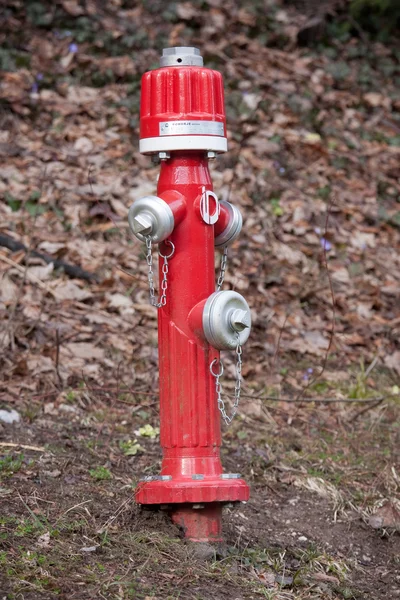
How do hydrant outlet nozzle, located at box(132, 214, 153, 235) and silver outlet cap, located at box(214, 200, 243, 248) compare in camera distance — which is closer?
hydrant outlet nozzle, located at box(132, 214, 153, 235)

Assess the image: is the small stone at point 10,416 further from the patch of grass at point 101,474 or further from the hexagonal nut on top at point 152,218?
the hexagonal nut on top at point 152,218

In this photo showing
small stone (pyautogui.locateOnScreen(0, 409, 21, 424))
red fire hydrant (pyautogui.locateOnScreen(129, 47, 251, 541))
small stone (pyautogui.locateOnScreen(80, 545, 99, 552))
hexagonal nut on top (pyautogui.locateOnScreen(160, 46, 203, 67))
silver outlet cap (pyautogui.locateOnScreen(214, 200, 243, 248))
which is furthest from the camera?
small stone (pyautogui.locateOnScreen(0, 409, 21, 424))

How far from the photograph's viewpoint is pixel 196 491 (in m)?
2.86

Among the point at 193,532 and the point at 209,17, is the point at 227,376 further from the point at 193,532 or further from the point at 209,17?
the point at 209,17

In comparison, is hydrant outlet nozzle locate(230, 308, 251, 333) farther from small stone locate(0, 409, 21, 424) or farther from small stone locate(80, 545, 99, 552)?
small stone locate(0, 409, 21, 424)

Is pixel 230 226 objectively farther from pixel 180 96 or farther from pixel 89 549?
pixel 89 549

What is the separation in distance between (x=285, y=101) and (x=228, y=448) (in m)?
4.64

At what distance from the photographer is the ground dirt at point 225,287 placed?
3010 mm

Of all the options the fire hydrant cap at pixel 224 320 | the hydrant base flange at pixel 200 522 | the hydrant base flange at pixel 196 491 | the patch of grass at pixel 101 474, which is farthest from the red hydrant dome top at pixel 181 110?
the patch of grass at pixel 101 474

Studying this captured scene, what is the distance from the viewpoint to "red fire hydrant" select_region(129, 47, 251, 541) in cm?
294

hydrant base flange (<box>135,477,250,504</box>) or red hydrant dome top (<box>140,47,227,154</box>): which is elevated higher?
red hydrant dome top (<box>140,47,227,154</box>)

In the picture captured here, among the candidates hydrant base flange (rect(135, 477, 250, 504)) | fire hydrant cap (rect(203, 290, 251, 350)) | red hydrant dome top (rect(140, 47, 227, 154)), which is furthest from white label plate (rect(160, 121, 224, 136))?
hydrant base flange (rect(135, 477, 250, 504))

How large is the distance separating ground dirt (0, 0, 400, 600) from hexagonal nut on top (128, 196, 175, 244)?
102cm

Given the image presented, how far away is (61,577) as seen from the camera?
2.58 m
